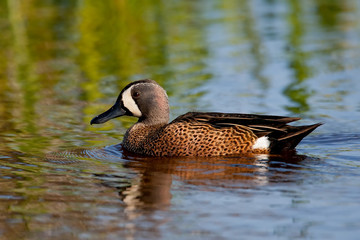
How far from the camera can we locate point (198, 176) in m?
6.86

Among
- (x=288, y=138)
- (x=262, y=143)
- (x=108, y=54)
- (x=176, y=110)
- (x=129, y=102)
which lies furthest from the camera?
(x=108, y=54)

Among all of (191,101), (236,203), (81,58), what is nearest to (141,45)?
(81,58)

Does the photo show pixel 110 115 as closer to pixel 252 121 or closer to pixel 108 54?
pixel 252 121

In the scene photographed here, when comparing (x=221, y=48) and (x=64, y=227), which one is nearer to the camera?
(x=64, y=227)

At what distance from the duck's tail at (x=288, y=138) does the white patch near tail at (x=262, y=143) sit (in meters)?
0.04

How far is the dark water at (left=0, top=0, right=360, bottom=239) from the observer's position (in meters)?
5.46

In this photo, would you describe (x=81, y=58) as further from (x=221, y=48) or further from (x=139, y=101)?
(x=139, y=101)

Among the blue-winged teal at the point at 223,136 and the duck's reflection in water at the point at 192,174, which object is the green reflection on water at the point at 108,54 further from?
the duck's reflection in water at the point at 192,174

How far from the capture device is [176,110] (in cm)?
975

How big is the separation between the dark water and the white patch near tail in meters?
0.23

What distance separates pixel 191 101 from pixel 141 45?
15.0ft

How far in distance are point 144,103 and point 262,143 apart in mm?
1522

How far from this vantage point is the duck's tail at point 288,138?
7598 millimetres

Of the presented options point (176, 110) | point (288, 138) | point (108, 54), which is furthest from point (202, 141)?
point (108, 54)
